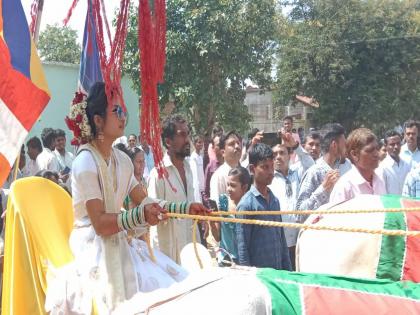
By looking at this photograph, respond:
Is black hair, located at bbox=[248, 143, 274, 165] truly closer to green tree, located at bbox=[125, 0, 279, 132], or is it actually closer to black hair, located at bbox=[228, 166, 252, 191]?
black hair, located at bbox=[228, 166, 252, 191]

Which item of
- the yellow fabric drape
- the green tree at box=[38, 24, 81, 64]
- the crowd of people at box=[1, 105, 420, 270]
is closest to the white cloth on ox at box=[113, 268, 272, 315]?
the crowd of people at box=[1, 105, 420, 270]

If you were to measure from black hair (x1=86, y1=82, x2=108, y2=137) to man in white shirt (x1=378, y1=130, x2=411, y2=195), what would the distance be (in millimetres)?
3049

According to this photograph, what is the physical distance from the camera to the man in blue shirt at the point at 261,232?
3508mm

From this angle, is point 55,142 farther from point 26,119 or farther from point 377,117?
point 377,117

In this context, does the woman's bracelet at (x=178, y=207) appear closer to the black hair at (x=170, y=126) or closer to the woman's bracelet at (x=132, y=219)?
the woman's bracelet at (x=132, y=219)

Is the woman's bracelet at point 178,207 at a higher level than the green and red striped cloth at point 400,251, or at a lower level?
higher

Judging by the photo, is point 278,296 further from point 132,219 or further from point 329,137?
Answer: point 329,137

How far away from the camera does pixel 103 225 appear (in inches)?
110

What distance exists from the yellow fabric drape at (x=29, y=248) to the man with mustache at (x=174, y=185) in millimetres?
1168

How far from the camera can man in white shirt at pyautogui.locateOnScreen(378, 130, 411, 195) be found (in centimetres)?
562

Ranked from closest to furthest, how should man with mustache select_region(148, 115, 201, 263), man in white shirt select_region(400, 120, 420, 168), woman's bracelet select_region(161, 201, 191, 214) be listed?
woman's bracelet select_region(161, 201, 191, 214)
man with mustache select_region(148, 115, 201, 263)
man in white shirt select_region(400, 120, 420, 168)

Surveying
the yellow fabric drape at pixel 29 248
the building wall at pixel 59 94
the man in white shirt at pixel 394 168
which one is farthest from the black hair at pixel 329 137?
the building wall at pixel 59 94

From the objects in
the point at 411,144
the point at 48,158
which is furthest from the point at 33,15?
the point at 411,144

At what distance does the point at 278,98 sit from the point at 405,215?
62.2 feet
